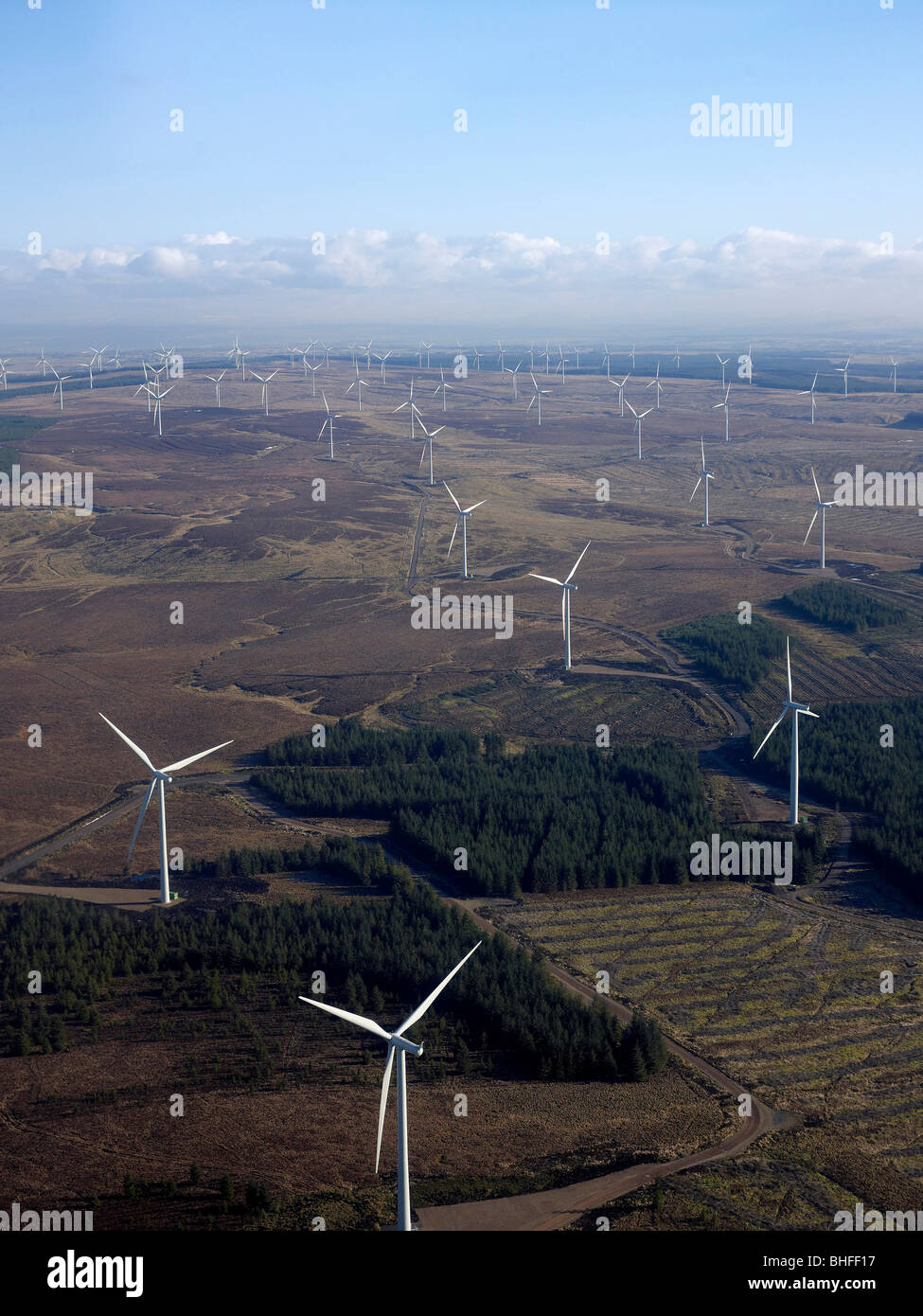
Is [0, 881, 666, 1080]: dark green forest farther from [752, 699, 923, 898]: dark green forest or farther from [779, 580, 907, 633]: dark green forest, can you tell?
[779, 580, 907, 633]: dark green forest

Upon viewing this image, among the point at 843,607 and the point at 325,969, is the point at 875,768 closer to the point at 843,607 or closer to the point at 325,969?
the point at 325,969

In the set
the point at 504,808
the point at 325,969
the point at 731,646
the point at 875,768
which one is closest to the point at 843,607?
the point at 731,646

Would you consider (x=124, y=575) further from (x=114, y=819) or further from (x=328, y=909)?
(x=328, y=909)

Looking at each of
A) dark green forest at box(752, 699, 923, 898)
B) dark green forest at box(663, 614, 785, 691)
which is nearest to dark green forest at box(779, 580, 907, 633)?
dark green forest at box(663, 614, 785, 691)

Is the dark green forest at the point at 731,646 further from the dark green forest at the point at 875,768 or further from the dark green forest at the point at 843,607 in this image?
the dark green forest at the point at 875,768

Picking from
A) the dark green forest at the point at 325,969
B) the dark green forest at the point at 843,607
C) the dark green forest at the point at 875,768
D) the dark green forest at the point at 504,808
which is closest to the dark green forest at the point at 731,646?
the dark green forest at the point at 843,607
